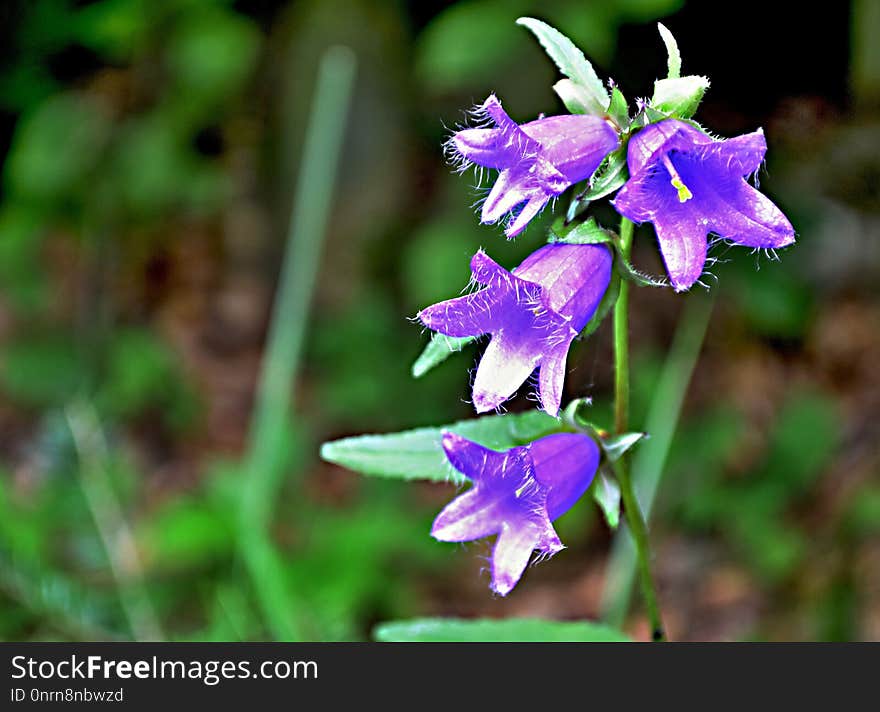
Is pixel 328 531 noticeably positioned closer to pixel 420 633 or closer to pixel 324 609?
pixel 324 609

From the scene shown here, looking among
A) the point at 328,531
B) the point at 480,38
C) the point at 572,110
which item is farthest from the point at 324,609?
the point at 572,110

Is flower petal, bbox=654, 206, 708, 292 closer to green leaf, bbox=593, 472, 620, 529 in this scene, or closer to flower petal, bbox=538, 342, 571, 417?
flower petal, bbox=538, 342, 571, 417

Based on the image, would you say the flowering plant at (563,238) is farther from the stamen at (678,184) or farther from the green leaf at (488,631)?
the green leaf at (488,631)

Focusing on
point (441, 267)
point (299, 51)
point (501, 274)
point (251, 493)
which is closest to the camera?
point (501, 274)

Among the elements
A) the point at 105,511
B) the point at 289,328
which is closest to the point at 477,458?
the point at 105,511

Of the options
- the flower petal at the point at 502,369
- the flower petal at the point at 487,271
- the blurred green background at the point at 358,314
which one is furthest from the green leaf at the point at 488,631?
the blurred green background at the point at 358,314

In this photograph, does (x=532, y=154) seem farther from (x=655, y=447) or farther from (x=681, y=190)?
(x=655, y=447)
